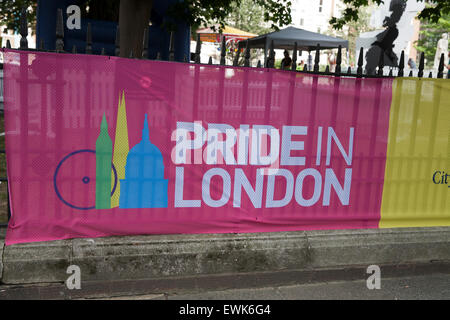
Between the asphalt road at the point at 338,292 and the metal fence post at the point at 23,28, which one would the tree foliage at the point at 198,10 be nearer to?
the metal fence post at the point at 23,28

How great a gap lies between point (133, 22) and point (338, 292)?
4643 mm

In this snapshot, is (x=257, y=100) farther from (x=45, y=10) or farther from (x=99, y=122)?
(x=45, y=10)

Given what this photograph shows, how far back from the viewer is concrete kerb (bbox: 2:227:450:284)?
3818 millimetres

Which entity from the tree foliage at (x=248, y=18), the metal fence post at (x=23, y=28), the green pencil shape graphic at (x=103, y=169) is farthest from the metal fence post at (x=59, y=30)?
the tree foliage at (x=248, y=18)

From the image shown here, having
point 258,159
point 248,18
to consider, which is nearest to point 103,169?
point 258,159

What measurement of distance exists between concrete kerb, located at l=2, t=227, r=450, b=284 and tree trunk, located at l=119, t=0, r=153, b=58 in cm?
349

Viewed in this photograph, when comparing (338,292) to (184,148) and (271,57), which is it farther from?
(271,57)

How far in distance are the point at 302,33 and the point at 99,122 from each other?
39.9ft

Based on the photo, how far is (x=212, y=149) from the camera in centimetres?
418

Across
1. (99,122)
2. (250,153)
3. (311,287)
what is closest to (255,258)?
(311,287)

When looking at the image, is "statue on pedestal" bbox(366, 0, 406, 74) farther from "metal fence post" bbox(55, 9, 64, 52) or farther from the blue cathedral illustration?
"metal fence post" bbox(55, 9, 64, 52)

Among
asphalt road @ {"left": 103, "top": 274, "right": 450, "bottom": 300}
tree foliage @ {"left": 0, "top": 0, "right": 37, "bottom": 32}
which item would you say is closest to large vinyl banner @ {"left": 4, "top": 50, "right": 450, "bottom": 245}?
asphalt road @ {"left": 103, "top": 274, "right": 450, "bottom": 300}
